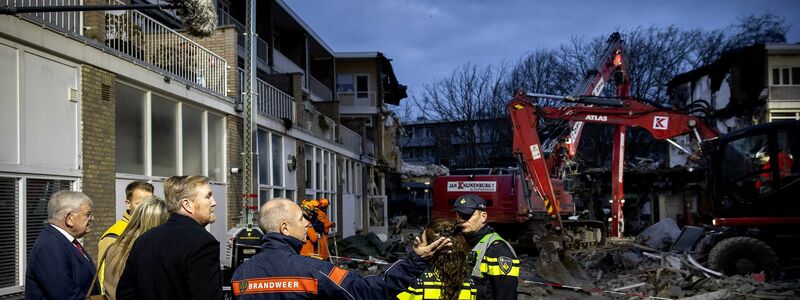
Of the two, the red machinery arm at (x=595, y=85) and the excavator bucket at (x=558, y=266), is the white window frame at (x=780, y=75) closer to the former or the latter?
the red machinery arm at (x=595, y=85)

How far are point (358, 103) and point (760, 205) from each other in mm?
24848

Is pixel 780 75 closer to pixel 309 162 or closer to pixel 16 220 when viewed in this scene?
pixel 309 162

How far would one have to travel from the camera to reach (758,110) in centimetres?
3575

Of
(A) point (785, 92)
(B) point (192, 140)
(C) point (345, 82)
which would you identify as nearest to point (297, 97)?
(B) point (192, 140)

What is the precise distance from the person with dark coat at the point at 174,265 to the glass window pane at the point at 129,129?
6933 mm

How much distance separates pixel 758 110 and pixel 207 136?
1237 inches

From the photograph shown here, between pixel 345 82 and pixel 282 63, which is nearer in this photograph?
pixel 282 63

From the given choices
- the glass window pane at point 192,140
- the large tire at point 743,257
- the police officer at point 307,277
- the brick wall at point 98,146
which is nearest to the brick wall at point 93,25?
the brick wall at point 98,146

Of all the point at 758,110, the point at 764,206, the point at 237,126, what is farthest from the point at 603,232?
→ the point at 758,110

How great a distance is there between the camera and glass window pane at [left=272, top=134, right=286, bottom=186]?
1731cm

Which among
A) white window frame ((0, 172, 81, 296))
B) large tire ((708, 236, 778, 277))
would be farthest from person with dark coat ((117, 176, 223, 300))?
large tire ((708, 236, 778, 277))

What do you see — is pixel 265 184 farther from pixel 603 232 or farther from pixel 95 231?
pixel 603 232

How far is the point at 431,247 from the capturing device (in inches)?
137

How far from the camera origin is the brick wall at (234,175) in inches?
550
